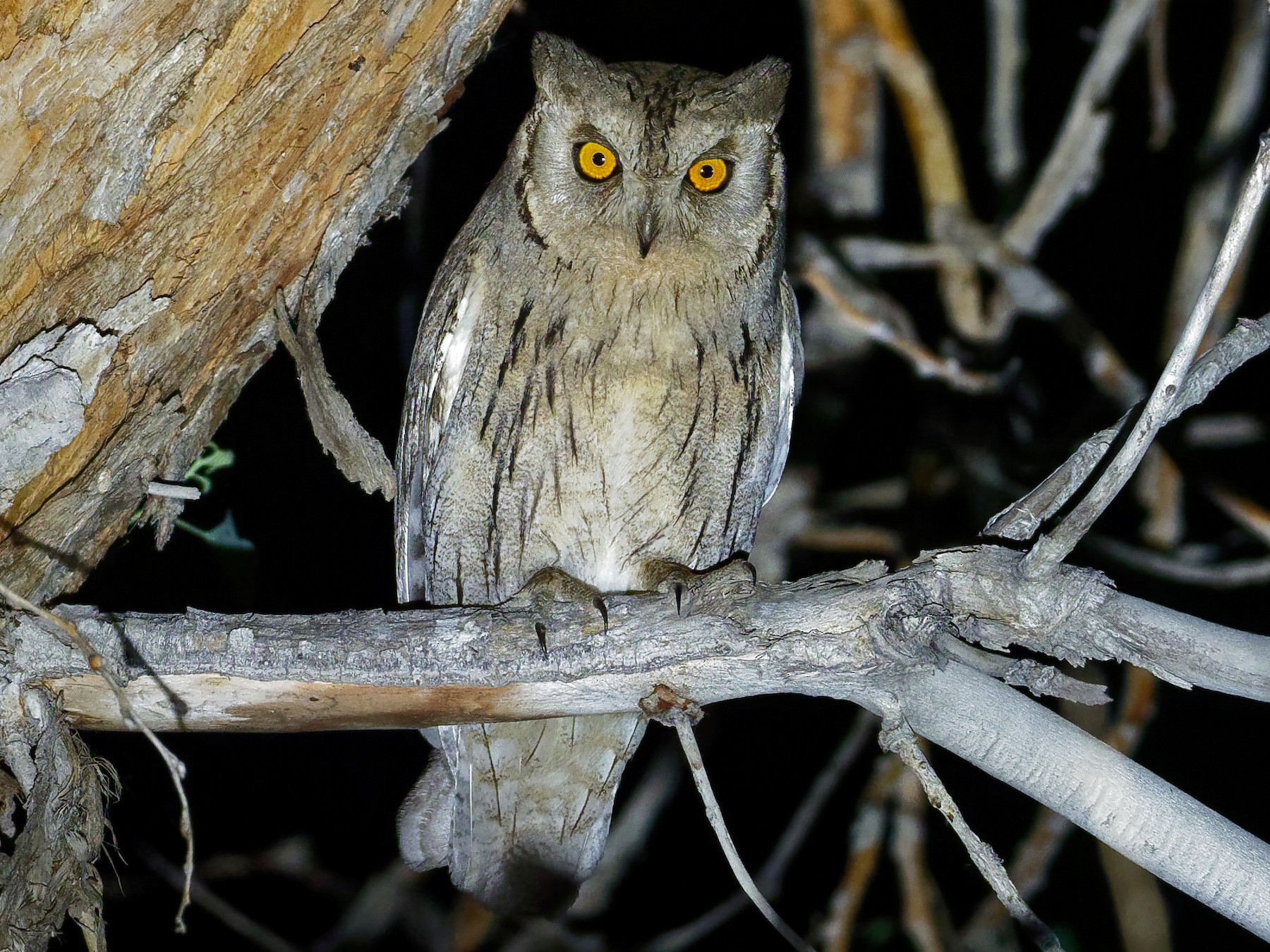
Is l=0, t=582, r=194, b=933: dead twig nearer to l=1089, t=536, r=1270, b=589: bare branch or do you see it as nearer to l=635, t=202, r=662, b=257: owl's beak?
l=635, t=202, r=662, b=257: owl's beak

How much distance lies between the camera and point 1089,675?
318 cm

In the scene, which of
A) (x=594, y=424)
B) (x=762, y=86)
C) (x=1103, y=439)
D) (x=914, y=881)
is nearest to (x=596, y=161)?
(x=762, y=86)

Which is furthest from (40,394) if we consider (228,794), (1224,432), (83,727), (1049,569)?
(1224,432)

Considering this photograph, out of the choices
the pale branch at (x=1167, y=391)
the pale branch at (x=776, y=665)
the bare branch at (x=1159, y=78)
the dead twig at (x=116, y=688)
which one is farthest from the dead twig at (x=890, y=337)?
the dead twig at (x=116, y=688)

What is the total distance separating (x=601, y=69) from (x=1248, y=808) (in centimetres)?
282

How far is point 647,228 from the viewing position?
189 cm

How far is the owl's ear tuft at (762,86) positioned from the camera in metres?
1.92

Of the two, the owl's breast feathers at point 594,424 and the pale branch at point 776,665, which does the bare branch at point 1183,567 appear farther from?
the pale branch at point 776,665

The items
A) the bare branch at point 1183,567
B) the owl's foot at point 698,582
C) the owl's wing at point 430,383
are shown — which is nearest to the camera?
the owl's foot at point 698,582

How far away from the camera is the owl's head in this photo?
74.3 inches

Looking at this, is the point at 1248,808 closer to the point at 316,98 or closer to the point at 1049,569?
the point at 1049,569

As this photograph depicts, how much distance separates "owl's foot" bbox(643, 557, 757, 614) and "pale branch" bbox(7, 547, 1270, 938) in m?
0.01

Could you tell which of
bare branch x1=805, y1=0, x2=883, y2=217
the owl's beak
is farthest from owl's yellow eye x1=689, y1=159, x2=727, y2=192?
bare branch x1=805, y1=0, x2=883, y2=217

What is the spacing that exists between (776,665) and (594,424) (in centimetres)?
66
